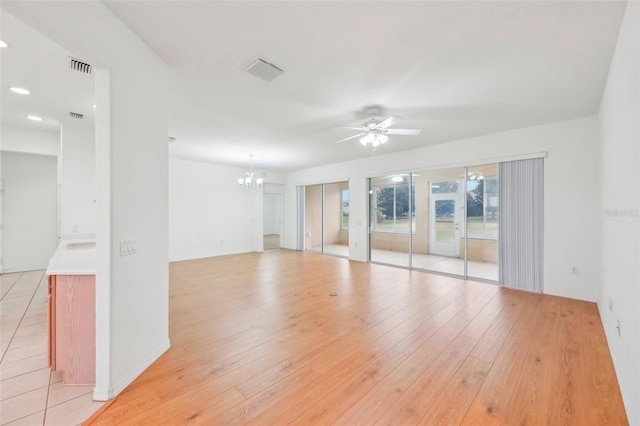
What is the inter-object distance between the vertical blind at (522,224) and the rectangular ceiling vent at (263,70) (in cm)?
428

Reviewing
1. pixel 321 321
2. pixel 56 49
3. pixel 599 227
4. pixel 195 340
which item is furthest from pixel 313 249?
pixel 56 49

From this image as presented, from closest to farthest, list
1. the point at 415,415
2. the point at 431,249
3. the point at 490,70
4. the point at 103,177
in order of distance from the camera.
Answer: the point at 415,415, the point at 103,177, the point at 490,70, the point at 431,249

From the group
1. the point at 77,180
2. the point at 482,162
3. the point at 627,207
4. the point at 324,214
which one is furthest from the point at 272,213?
the point at 627,207

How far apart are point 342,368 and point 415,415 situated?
67cm

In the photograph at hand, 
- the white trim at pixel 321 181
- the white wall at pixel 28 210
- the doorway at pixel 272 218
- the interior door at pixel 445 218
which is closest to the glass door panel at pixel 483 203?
the interior door at pixel 445 218

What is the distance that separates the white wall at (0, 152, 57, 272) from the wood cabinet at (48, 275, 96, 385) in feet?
16.3

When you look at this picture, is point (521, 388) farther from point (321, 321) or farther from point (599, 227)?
point (599, 227)

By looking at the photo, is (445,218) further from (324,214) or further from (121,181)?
(121,181)

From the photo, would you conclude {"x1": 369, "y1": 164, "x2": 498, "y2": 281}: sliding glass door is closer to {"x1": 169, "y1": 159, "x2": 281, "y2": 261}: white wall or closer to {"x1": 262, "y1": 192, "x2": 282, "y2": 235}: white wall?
{"x1": 262, "y1": 192, "x2": 282, "y2": 235}: white wall

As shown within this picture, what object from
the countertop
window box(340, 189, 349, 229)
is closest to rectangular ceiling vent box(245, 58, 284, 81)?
the countertop

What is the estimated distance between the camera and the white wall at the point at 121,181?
169cm

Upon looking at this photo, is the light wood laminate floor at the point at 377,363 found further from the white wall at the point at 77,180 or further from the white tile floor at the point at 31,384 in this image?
the white wall at the point at 77,180

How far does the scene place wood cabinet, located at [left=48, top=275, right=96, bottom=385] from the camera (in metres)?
1.95

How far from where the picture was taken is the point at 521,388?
193cm
